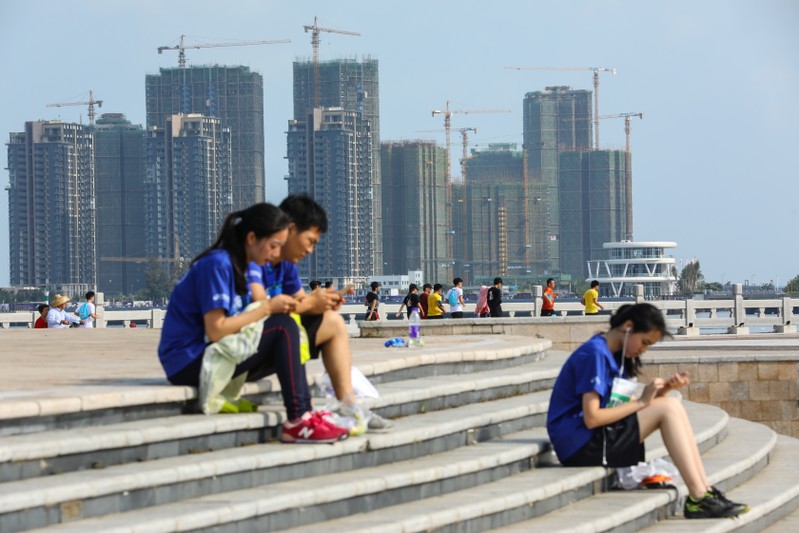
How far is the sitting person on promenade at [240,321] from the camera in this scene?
20.5 ft

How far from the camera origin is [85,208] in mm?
191250

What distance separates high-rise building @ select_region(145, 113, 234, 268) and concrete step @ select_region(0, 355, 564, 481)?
177 metres

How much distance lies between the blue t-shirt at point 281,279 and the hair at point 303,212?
351 millimetres

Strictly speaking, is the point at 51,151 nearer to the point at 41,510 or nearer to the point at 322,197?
the point at 322,197

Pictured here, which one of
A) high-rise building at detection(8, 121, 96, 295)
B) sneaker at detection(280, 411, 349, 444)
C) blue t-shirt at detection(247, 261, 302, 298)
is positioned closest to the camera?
sneaker at detection(280, 411, 349, 444)

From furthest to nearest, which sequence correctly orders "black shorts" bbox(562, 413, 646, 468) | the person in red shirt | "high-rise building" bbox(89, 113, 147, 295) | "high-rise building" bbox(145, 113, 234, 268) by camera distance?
"high-rise building" bbox(89, 113, 147, 295) → "high-rise building" bbox(145, 113, 234, 268) → the person in red shirt → "black shorts" bbox(562, 413, 646, 468)

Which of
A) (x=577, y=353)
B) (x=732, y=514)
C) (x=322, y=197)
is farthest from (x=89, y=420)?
(x=322, y=197)

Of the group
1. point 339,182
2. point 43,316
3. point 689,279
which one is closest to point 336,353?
point 43,316

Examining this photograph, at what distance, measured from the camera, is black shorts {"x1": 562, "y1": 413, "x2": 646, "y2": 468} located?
688 centimetres

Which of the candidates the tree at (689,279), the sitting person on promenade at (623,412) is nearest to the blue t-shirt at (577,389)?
the sitting person on promenade at (623,412)

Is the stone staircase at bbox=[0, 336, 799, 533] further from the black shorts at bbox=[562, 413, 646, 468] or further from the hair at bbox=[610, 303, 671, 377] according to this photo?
the hair at bbox=[610, 303, 671, 377]

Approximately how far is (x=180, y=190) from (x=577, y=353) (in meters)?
181

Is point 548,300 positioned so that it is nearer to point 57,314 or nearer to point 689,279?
point 57,314

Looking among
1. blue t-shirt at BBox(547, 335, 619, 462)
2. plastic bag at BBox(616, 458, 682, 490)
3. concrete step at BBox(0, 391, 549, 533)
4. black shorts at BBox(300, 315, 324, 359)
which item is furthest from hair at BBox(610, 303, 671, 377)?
black shorts at BBox(300, 315, 324, 359)
